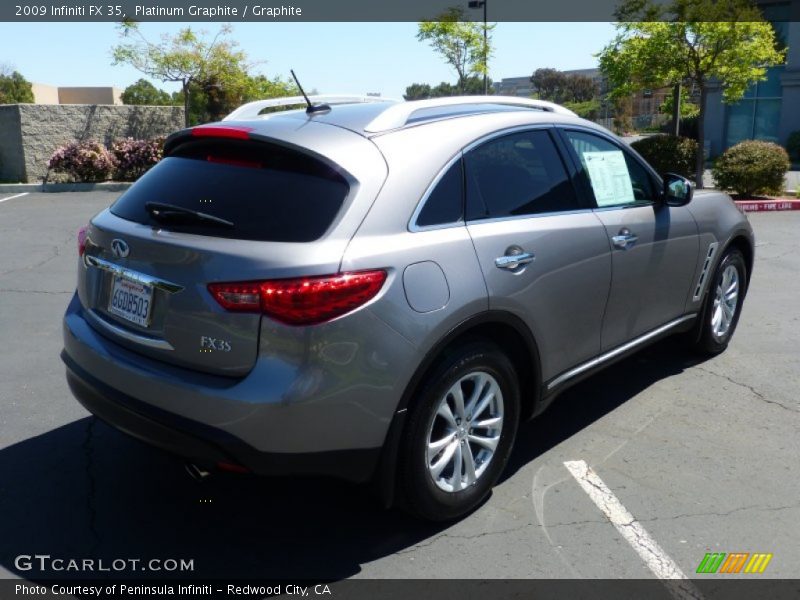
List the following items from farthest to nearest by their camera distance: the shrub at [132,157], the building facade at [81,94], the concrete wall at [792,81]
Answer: the building facade at [81,94] → the concrete wall at [792,81] → the shrub at [132,157]

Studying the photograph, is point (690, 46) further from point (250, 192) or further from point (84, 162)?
point (250, 192)

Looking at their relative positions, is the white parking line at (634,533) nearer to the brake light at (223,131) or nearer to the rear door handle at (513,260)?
the rear door handle at (513,260)

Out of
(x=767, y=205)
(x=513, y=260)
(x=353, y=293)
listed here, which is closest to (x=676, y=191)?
(x=513, y=260)

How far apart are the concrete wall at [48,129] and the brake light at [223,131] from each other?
16.7 metres

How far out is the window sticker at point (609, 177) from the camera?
13.6 feet

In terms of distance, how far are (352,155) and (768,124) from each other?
102ft

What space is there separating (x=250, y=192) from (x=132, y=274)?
0.60 meters

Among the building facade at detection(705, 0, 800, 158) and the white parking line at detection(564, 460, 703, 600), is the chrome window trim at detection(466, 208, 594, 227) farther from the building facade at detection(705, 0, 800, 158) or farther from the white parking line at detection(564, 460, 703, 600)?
the building facade at detection(705, 0, 800, 158)

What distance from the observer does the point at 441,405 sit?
312 cm

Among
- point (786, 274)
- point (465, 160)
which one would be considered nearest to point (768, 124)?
point (786, 274)

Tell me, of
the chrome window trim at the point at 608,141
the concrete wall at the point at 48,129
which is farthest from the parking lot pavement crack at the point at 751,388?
the concrete wall at the point at 48,129

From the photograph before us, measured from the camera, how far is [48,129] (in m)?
18.2

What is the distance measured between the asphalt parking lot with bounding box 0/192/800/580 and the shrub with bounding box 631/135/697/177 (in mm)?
12135

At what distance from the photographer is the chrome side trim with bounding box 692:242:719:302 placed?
4.99 m
